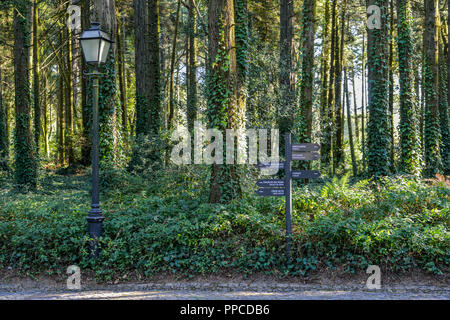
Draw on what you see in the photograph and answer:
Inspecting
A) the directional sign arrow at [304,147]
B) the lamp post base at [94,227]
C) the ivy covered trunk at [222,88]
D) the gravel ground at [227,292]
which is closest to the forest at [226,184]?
the ivy covered trunk at [222,88]

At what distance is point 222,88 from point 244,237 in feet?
10.6

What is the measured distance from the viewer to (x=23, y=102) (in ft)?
39.9

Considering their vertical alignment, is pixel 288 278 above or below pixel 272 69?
below

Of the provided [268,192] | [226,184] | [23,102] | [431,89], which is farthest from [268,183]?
[431,89]

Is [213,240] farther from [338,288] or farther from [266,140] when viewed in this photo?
[266,140]

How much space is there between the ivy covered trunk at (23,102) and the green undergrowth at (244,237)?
4755 mm

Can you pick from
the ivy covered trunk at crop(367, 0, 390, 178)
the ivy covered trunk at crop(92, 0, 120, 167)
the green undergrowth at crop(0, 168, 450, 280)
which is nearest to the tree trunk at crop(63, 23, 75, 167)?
the ivy covered trunk at crop(92, 0, 120, 167)

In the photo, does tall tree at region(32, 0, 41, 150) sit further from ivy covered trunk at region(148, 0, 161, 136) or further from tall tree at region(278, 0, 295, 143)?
tall tree at region(278, 0, 295, 143)

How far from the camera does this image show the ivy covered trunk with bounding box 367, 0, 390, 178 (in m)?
11.5

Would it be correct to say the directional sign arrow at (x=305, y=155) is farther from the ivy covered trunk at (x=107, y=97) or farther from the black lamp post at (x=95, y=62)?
the ivy covered trunk at (x=107, y=97)

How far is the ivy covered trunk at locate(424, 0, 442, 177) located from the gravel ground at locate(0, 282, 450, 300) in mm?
10305

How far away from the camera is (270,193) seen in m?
6.39

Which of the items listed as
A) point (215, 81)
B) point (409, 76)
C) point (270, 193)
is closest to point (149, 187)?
point (215, 81)

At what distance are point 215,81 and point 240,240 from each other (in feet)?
11.4
